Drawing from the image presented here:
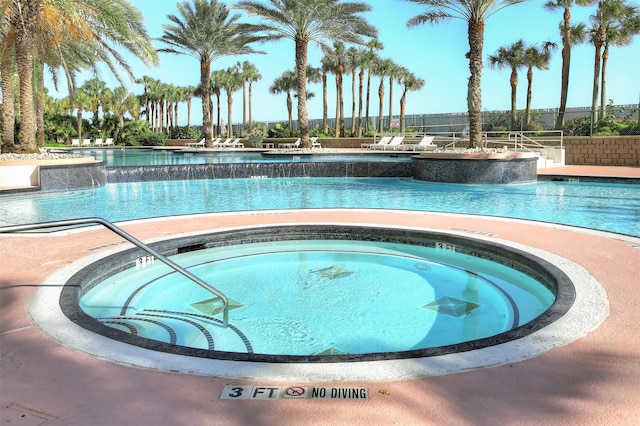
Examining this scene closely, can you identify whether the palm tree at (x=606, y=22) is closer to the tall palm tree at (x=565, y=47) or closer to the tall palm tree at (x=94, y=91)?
the tall palm tree at (x=565, y=47)

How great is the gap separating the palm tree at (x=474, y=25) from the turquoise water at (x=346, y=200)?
3.63 m

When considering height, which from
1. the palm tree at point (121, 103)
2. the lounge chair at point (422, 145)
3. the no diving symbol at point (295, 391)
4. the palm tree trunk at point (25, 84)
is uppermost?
the palm tree at point (121, 103)

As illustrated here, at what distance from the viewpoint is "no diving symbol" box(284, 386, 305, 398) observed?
9.07 feet

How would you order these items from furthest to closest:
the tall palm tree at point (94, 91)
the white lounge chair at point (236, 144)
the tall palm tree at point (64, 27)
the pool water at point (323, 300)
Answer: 1. the tall palm tree at point (94, 91)
2. the white lounge chair at point (236, 144)
3. the tall palm tree at point (64, 27)
4. the pool water at point (323, 300)

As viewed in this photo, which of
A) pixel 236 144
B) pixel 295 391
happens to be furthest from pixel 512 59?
pixel 295 391

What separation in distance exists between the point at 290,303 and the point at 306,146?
2521 centimetres

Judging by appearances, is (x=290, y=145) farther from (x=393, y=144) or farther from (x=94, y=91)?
(x=94, y=91)

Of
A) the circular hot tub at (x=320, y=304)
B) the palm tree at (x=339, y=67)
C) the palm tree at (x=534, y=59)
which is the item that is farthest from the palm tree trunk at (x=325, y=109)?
the circular hot tub at (x=320, y=304)

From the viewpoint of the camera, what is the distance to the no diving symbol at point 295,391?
2765 mm

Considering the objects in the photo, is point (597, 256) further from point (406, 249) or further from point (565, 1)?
point (565, 1)

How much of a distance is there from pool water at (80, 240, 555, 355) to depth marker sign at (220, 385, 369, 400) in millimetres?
1393

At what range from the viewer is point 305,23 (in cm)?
2739

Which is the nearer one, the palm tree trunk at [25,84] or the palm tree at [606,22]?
the palm tree trunk at [25,84]

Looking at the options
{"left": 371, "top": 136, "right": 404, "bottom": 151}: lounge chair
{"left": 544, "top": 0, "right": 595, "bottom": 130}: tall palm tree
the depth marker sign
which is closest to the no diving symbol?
the depth marker sign
